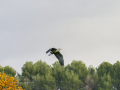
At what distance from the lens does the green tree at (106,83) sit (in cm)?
4700

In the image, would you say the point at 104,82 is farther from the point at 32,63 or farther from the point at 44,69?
the point at 32,63

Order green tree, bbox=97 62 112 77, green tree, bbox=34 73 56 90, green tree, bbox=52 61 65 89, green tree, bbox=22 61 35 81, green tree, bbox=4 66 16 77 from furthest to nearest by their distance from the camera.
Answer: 1. green tree, bbox=4 66 16 77
2. green tree, bbox=22 61 35 81
3. green tree, bbox=97 62 112 77
4. green tree, bbox=52 61 65 89
5. green tree, bbox=34 73 56 90

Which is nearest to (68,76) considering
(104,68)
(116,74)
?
(104,68)

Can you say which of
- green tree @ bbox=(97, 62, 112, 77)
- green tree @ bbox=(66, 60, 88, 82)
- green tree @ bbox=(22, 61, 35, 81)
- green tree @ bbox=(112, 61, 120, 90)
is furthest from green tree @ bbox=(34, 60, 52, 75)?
green tree @ bbox=(112, 61, 120, 90)

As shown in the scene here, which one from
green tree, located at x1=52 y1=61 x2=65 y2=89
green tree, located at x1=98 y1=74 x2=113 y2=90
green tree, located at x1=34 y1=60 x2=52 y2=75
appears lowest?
green tree, located at x1=98 y1=74 x2=113 y2=90

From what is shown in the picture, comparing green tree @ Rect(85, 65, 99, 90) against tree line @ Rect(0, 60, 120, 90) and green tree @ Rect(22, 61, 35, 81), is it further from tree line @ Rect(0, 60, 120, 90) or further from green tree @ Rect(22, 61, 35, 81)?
green tree @ Rect(22, 61, 35, 81)

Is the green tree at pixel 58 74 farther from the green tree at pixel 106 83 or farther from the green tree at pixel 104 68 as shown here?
the green tree at pixel 106 83

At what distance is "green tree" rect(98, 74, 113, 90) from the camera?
1850 inches

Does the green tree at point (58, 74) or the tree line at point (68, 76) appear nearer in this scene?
the tree line at point (68, 76)

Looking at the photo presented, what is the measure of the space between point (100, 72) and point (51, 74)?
38.3 ft

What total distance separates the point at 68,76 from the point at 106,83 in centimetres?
851

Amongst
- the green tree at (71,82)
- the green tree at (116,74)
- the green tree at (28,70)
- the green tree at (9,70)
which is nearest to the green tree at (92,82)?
the green tree at (71,82)

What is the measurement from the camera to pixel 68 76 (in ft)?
163

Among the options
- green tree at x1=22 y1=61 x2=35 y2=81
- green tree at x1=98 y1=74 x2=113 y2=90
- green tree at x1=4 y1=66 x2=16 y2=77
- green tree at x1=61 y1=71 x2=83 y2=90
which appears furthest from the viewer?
green tree at x1=4 y1=66 x2=16 y2=77
